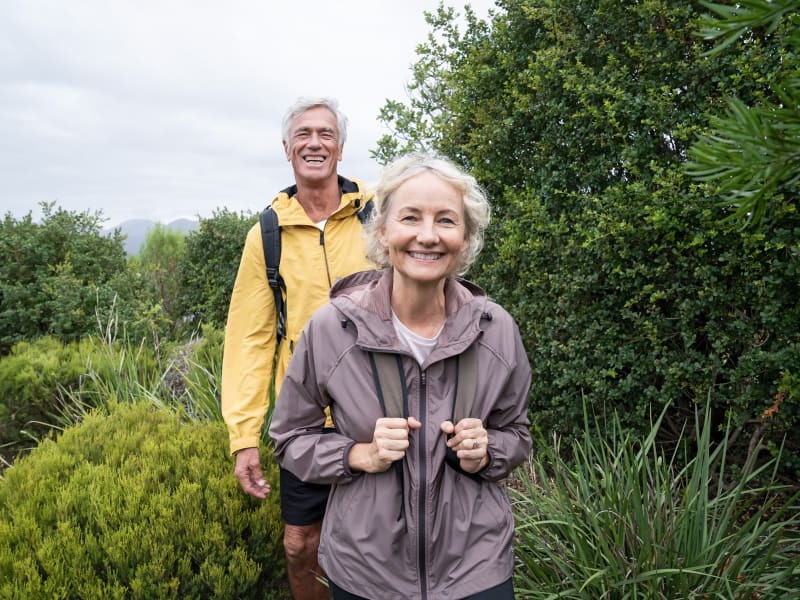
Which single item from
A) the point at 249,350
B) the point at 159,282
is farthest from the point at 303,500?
the point at 159,282

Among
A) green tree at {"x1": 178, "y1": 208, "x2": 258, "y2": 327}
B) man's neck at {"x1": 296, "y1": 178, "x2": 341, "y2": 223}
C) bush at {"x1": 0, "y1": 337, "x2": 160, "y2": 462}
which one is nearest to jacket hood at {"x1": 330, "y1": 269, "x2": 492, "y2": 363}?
man's neck at {"x1": 296, "y1": 178, "x2": 341, "y2": 223}

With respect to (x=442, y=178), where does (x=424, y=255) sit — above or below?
below

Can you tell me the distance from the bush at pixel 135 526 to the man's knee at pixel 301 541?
0.63 feet

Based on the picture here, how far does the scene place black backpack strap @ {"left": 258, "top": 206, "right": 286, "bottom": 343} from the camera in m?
2.72

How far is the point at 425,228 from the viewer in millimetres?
1945

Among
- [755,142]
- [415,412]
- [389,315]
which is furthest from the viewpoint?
[389,315]

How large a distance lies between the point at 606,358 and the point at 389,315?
180 centimetres

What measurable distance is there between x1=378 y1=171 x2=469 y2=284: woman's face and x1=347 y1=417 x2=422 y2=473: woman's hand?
446mm

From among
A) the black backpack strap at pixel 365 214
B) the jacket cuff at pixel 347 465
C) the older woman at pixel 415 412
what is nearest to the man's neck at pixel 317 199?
the black backpack strap at pixel 365 214

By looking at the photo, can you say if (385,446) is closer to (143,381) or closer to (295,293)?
(295,293)

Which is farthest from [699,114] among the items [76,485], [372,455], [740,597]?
[76,485]

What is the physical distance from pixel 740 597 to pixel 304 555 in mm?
1742

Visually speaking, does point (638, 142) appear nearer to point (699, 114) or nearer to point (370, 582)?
point (699, 114)

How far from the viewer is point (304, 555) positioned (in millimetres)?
2725
